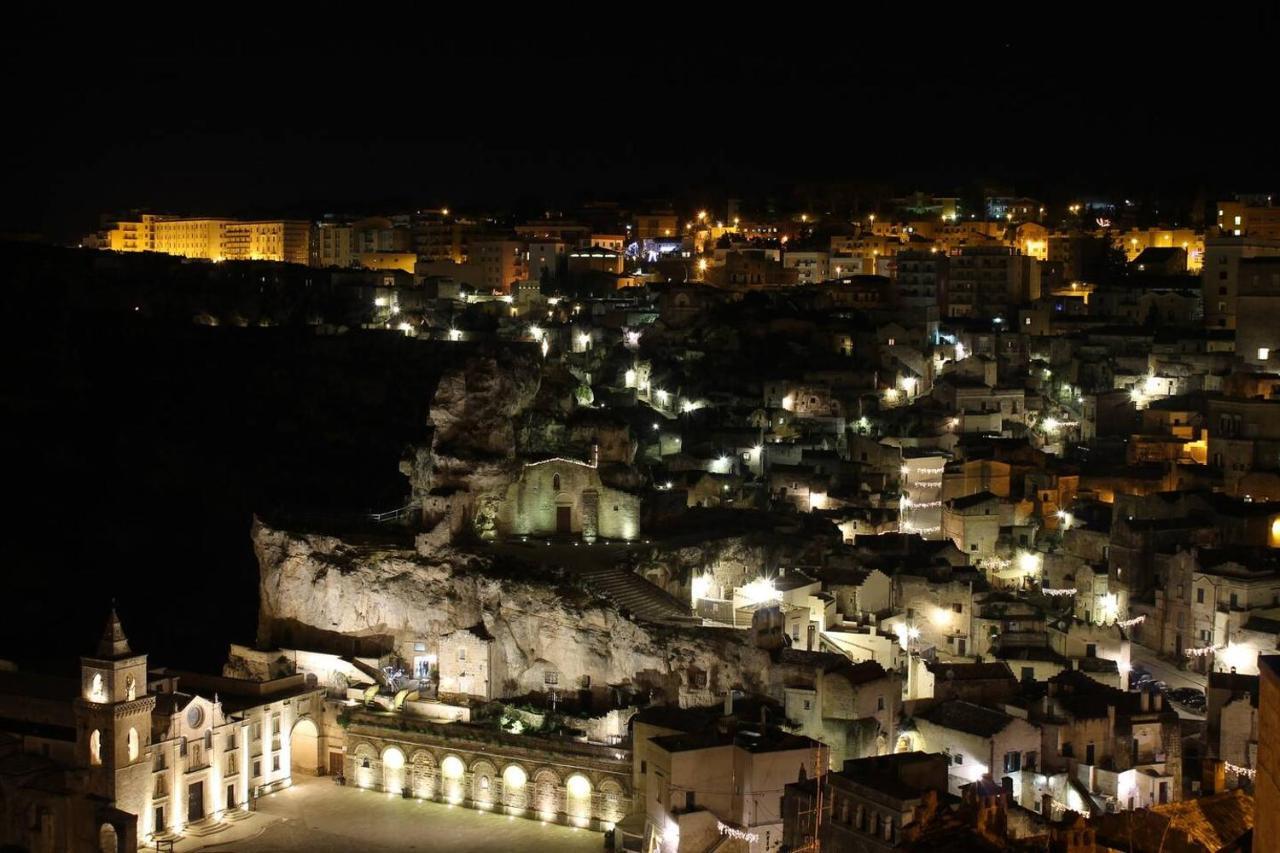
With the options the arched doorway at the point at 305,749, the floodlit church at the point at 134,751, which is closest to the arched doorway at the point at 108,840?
the floodlit church at the point at 134,751

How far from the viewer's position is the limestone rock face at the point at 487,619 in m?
34.3

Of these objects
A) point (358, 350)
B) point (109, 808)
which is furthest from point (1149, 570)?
point (358, 350)

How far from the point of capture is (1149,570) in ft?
131

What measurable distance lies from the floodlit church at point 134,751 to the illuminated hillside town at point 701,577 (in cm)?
10

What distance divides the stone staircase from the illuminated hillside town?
0.13m

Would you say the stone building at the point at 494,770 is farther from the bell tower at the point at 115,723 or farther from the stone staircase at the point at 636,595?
the bell tower at the point at 115,723

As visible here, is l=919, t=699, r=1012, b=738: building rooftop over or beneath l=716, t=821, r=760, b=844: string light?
over

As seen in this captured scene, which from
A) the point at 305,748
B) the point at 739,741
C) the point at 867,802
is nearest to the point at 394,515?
the point at 305,748

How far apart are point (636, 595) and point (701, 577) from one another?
2414 millimetres

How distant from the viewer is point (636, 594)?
36.4 metres

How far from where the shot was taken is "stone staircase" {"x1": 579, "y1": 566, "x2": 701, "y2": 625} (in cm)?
3572

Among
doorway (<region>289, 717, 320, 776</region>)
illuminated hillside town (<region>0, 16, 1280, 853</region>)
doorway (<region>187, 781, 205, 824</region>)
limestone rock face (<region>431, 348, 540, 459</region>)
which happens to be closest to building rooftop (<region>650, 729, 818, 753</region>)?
illuminated hillside town (<region>0, 16, 1280, 853</region>)

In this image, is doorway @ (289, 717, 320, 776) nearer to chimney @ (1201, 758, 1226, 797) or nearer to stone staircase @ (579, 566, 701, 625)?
stone staircase @ (579, 566, 701, 625)

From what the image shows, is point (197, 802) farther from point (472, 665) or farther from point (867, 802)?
point (867, 802)
